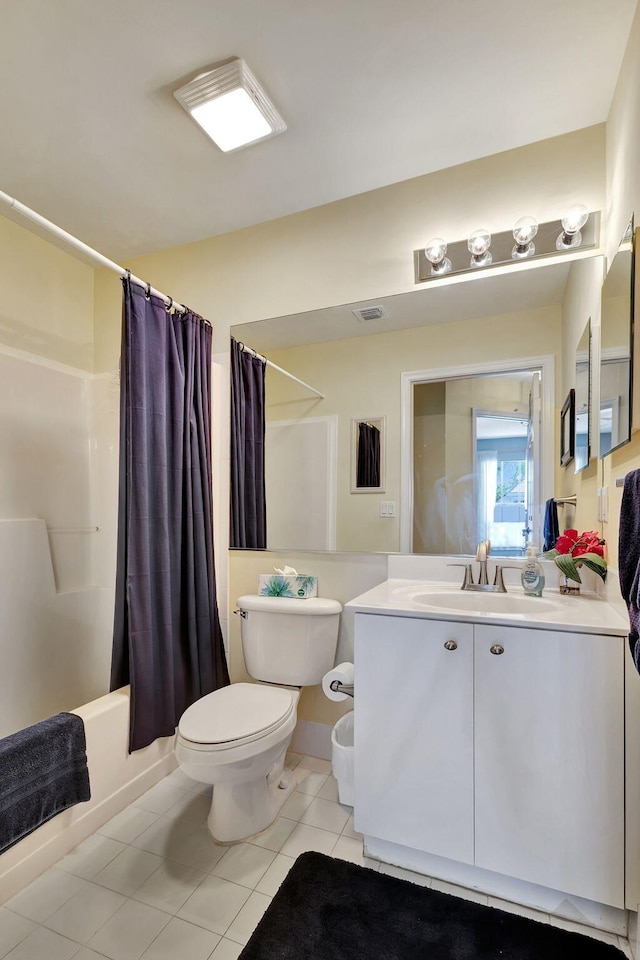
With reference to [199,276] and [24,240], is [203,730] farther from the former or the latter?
[24,240]

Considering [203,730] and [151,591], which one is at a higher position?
[151,591]

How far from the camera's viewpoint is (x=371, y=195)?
1.99m

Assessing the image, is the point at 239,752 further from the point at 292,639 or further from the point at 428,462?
the point at 428,462

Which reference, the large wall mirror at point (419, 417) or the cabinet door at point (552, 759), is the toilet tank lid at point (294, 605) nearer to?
the large wall mirror at point (419, 417)

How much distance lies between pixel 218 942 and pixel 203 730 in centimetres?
49

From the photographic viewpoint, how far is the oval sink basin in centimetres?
152

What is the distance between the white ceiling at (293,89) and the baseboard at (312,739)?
2281 millimetres

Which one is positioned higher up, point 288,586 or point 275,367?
point 275,367

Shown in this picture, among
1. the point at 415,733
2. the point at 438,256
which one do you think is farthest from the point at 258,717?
the point at 438,256

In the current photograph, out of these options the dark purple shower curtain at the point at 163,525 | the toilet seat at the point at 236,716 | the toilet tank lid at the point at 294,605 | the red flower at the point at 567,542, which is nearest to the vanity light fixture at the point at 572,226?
the red flower at the point at 567,542

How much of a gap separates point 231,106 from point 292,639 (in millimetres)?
1906

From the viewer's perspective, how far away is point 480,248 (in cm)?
177

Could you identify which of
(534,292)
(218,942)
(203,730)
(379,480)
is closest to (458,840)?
(218,942)

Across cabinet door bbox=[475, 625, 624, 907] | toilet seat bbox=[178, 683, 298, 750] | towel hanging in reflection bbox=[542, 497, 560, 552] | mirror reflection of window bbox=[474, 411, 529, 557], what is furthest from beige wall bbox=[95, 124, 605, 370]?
toilet seat bbox=[178, 683, 298, 750]
